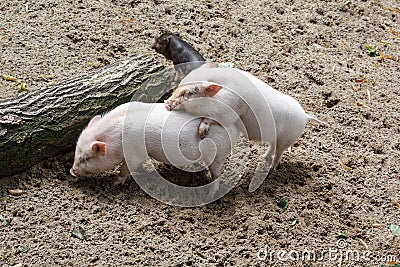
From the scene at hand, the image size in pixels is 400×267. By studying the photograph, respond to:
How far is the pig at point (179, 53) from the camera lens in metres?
4.12

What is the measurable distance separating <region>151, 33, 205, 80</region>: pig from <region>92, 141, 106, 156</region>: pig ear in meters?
0.86

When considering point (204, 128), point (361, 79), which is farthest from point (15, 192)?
point (361, 79)

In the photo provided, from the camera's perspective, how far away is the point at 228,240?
3311 mm

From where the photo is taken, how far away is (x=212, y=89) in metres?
3.33

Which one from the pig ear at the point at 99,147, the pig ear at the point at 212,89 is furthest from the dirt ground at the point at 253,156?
the pig ear at the point at 212,89

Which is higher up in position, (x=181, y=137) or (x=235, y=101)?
(x=235, y=101)

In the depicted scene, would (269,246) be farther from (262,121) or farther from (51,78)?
(51,78)

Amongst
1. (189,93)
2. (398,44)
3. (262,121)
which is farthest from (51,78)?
(398,44)

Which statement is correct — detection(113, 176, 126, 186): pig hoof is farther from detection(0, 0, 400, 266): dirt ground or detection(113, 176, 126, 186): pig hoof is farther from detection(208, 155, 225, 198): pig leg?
detection(208, 155, 225, 198): pig leg

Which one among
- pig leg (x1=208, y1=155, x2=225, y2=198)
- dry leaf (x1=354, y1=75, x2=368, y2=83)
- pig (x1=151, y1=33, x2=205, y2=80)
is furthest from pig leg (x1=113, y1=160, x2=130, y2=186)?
dry leaf (x1=354, y1=75, x2=368, y2=83)

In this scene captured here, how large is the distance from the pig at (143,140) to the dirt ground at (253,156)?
0.18 metres

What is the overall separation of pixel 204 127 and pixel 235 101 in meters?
0.22

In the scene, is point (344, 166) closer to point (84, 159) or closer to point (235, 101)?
point (235, 101)

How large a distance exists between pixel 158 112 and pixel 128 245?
29.2 inches
